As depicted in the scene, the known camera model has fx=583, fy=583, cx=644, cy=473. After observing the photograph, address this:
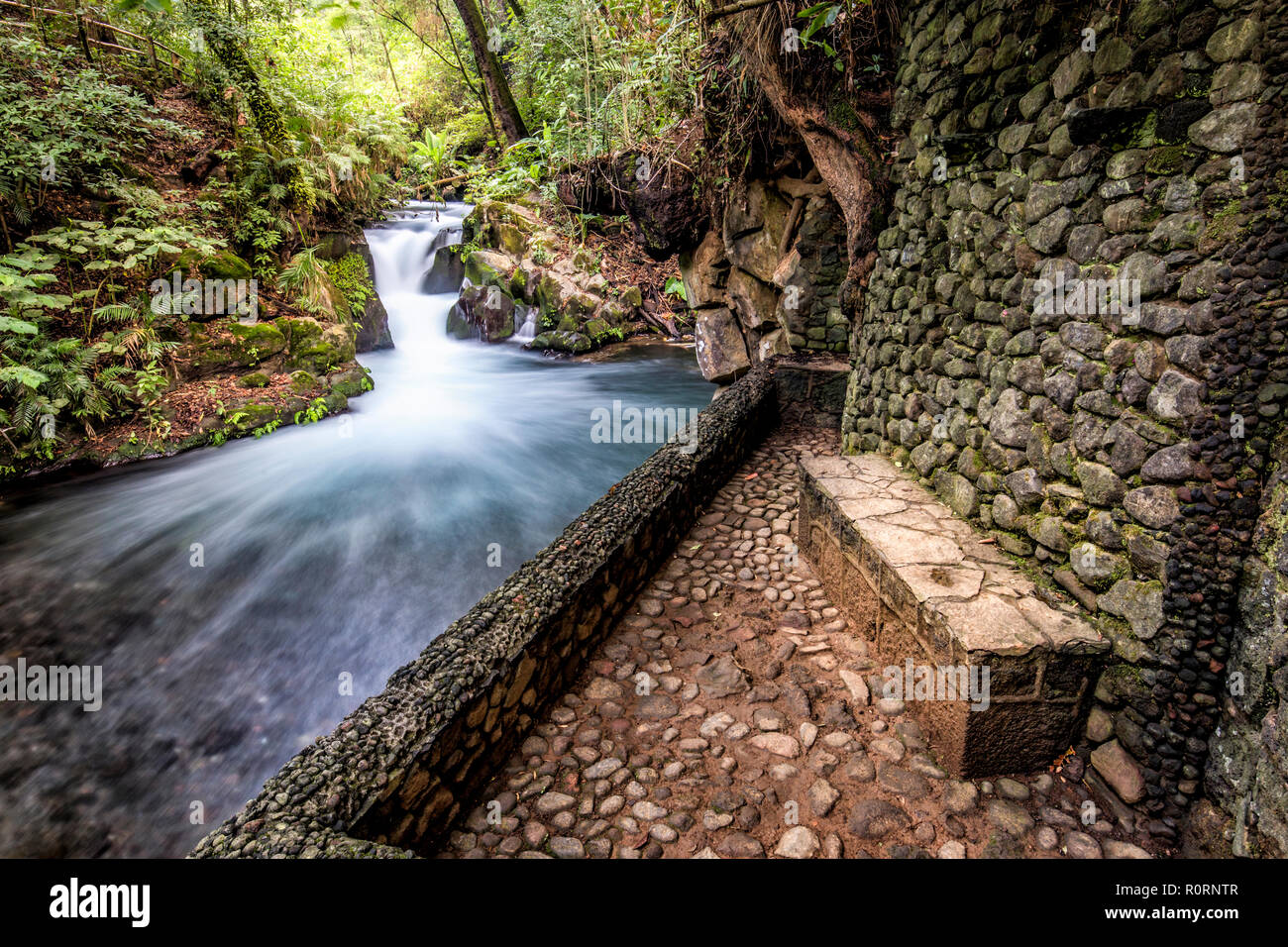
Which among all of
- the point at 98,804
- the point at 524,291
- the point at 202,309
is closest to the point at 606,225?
the point at 524,291

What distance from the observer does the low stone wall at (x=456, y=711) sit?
2.16 metres

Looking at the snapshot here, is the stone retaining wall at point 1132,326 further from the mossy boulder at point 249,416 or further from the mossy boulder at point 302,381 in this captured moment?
the mossy boulder at point 302,381

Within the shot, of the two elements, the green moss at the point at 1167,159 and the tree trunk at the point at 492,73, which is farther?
the tree trunk at the point at 492,73

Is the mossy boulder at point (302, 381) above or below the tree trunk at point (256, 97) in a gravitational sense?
below

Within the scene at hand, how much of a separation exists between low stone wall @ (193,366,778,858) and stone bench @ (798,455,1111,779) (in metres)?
1.71

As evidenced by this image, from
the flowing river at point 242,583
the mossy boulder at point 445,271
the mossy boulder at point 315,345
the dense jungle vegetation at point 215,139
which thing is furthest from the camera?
the mossy boulder at point 445,271

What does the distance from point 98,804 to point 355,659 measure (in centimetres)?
156

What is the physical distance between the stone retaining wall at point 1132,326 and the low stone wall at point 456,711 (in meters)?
2.48

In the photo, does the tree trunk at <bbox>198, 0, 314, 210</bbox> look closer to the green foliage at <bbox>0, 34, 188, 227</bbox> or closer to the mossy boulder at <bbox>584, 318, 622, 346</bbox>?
the green foliage at <bbox>0, 34, 188, 227</bbox>

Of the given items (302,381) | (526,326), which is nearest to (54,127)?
(302,381)

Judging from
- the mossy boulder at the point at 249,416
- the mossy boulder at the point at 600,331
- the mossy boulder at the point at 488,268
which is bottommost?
the mossy boulder at the point at 249,416

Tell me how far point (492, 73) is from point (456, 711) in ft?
53.0

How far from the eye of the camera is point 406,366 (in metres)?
12.0

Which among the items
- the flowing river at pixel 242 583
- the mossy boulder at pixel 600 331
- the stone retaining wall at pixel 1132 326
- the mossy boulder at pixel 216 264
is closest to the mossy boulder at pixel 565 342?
the mossy boulder at pixel 600 331
